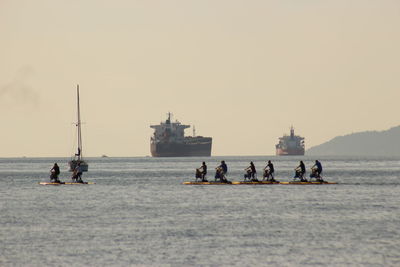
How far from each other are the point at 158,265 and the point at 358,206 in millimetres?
28308

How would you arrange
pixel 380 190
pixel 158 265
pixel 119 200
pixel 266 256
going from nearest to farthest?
1. pixel 158 265
2. pixel 266 256
3. pixel 119 200
4. pixel 380 190

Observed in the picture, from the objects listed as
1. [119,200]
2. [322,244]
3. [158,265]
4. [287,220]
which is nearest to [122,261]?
[158,265]

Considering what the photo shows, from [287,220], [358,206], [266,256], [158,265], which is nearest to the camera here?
[158,265]

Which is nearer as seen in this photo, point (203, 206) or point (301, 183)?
point (203, 206)

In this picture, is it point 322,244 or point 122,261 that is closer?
point 122,261

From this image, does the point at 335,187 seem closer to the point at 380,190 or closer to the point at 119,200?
the point at 380,190

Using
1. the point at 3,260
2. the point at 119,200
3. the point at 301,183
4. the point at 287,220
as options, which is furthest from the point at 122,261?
the point at 301,183

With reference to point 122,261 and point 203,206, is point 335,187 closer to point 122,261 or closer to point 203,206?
point 203,206

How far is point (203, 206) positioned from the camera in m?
58.9

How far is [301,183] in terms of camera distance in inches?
3191

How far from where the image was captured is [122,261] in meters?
33.4

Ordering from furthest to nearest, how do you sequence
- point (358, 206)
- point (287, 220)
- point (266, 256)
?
1. point (358, 206)
2. point (287, 220)
3. point (266, 256)

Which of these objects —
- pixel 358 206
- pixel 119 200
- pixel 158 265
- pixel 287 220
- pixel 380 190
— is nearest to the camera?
pixel 158 265

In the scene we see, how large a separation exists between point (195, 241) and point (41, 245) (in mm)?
6266
